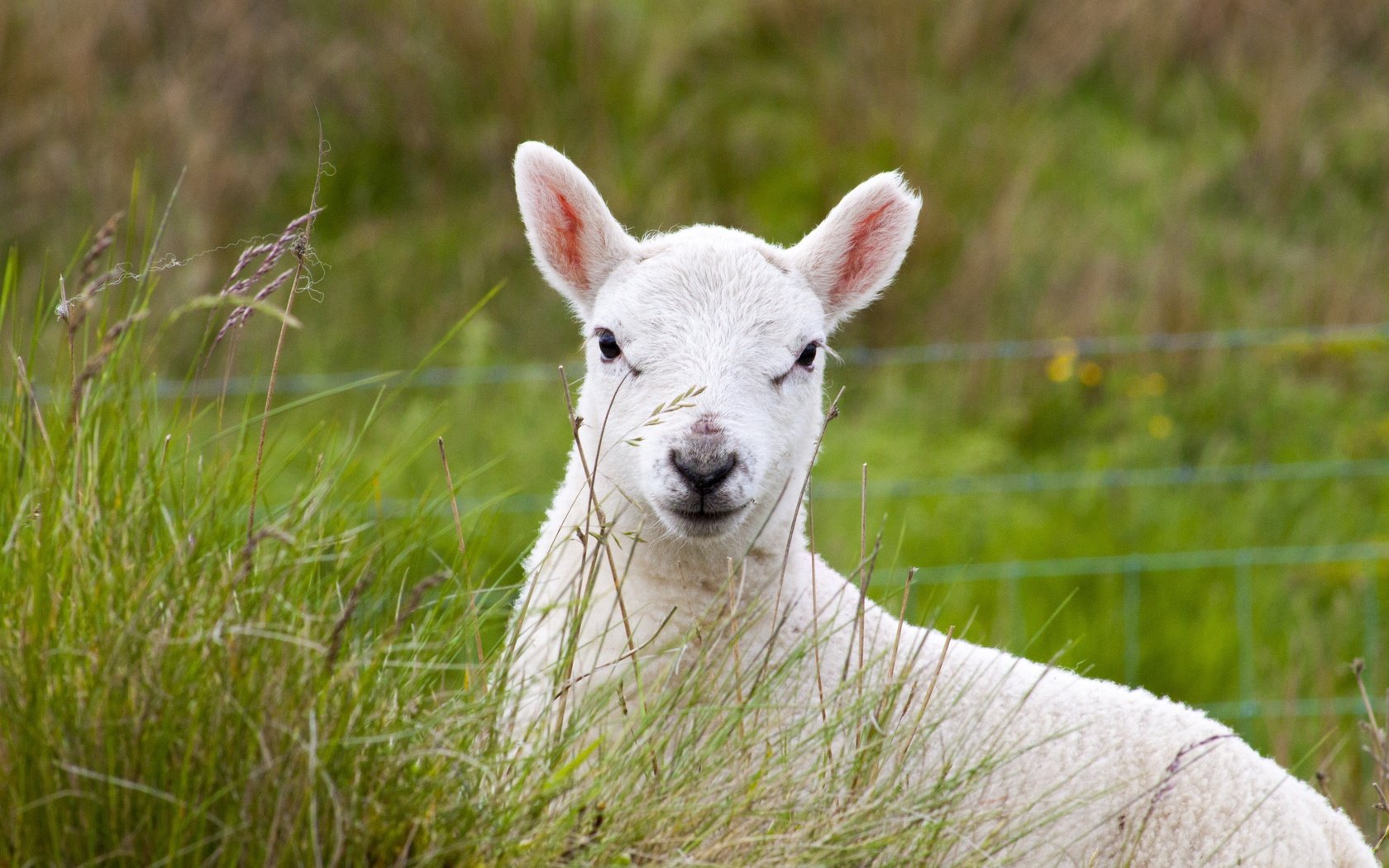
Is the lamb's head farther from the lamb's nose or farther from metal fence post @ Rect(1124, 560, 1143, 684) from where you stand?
metal fence post @ Rect(1124, 560, 1143, 684)

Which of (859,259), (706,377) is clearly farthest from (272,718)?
(859,259)

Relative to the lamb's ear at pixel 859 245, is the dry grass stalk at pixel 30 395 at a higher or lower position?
lower

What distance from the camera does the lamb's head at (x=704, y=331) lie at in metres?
3.03

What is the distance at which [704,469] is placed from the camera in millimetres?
2939

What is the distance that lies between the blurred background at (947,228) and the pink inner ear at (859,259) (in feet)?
7.02

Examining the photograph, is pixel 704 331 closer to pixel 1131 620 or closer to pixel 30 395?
pixel 30 395

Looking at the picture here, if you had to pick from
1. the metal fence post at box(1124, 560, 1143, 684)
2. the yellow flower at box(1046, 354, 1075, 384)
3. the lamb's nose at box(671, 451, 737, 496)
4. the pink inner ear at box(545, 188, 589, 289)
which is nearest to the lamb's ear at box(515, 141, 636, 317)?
the pink inner ear at box(545, 188, 589, 289)

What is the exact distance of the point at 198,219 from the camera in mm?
7867

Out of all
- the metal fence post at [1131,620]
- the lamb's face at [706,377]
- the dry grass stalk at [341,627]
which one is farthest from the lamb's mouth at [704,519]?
the metal fence post at [1131,620]

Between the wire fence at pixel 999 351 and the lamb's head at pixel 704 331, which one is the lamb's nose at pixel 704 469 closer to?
the lamb's head at pixel 704 331

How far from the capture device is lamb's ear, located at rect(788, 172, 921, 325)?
3650 millimetres

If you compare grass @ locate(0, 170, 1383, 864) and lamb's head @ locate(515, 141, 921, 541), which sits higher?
lamb's head @ locate(515, 141, 921, 541)

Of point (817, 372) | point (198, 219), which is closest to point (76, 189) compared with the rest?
point (198, 219)

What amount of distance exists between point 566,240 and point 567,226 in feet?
0.13
